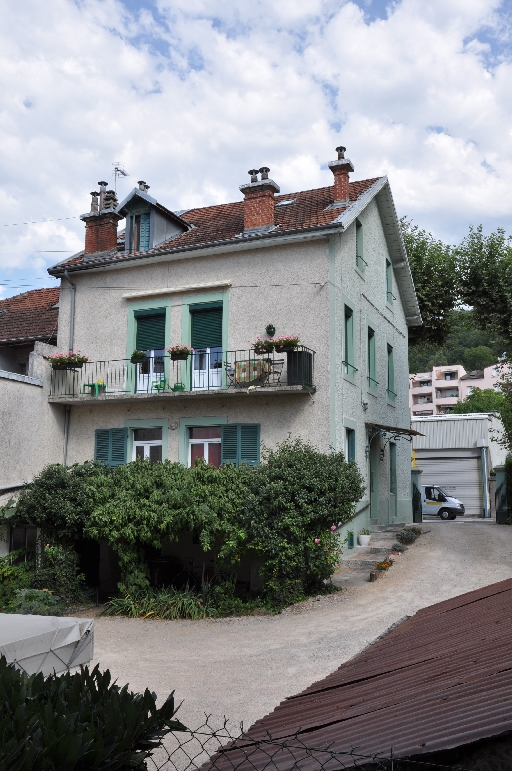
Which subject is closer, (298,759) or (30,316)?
(298,759)

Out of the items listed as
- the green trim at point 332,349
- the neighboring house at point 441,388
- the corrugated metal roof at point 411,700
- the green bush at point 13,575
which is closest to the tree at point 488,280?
the green trim at point 332,349

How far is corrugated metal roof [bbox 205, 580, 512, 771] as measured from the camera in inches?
91.7

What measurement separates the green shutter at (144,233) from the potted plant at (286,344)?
5.48 meters

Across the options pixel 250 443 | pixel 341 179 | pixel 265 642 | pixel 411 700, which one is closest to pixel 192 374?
pixel 250 443

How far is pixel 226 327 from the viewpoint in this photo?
17141mm

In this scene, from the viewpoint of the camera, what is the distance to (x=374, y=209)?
20.5m

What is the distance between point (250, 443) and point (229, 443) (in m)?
0.55

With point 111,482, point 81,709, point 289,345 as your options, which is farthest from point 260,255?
point 81,709

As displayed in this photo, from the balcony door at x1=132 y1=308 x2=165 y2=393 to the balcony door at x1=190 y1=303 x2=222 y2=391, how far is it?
0.88m

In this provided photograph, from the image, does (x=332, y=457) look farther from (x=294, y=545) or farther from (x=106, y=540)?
(x=106, y=540)

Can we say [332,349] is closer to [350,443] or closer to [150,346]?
[350,443]

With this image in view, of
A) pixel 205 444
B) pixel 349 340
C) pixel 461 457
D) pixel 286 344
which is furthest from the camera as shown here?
pixel 461 457

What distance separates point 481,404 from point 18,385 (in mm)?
54365

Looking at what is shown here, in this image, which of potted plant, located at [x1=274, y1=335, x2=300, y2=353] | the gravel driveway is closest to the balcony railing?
potted plant, located at [x1=274, y1=335, x2=300, y2=353]
